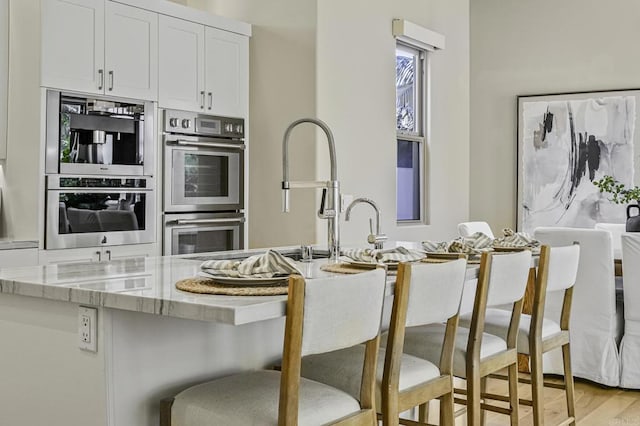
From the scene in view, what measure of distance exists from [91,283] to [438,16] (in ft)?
15.8

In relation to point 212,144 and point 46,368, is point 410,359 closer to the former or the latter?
point 46,368

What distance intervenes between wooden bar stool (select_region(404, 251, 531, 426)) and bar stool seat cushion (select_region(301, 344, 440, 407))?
225 mm

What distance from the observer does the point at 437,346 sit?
2.50 m

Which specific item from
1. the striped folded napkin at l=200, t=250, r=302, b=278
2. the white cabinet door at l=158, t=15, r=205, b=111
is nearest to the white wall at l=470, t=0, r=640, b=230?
the white cabinet door at l=158, t=15, r=205, b=111

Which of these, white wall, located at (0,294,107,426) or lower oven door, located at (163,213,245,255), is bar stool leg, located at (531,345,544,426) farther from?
lower oven door, located at (163,213,245,255)

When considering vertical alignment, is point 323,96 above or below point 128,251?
above

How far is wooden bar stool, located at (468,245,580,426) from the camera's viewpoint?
2871 millimetres

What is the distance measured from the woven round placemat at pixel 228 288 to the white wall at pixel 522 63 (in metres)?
5.46

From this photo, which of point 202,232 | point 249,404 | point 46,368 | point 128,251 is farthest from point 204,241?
point 249,404

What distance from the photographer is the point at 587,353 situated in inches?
170

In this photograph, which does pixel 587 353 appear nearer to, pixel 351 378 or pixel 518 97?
pixel 351 378

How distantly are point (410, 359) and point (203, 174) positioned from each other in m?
2.67

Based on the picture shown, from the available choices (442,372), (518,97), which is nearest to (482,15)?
(518,97)

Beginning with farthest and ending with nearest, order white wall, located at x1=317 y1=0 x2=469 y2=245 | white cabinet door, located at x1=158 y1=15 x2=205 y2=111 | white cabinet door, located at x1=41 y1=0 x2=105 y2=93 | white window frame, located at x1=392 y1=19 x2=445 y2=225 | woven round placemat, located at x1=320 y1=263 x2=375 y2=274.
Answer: white window frame, located at x1=392 y1=19 x2=445 y2=225
white wall, located at x1=317 y1=0 x2=469 y2=245
white cabinet door, located at x1=158 y1=15 x2=205 y2=111
white cabinet door, located at x1=41 y1=0 x2=105 y2=93
woven round placemat, located at x1=320 y1=263 x2=375 y2=274
